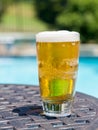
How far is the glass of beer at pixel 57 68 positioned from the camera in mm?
1813

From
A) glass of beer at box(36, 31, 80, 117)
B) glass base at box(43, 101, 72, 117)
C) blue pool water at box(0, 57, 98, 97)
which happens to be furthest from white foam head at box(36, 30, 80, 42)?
blue pool water at box(0, 57, 98, 97)

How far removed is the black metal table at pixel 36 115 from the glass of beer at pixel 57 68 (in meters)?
0.07

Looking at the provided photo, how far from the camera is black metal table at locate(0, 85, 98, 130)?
1.73 meters

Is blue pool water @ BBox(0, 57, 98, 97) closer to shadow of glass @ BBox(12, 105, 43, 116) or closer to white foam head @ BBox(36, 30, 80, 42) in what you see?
shadow of glass @ BBox(12, 105, 43, 116)

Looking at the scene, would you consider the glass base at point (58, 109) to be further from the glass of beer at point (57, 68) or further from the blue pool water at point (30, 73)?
the blue pool water at point (30, 73)

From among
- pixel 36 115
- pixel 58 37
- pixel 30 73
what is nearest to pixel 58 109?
pixel 36 115

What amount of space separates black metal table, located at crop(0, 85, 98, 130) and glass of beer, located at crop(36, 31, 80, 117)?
0.22ft

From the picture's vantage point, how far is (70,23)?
13.3 m

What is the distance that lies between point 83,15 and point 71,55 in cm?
1178

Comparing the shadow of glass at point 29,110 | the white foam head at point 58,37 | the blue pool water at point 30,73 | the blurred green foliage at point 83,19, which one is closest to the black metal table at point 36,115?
the shadow of glass at point 29,110

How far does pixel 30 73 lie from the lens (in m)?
8.73

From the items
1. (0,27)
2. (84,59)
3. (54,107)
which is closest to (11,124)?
(54,107)

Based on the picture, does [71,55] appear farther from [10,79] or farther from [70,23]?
[70,23]

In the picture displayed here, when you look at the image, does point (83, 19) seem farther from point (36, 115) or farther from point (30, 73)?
point (36, 115)
